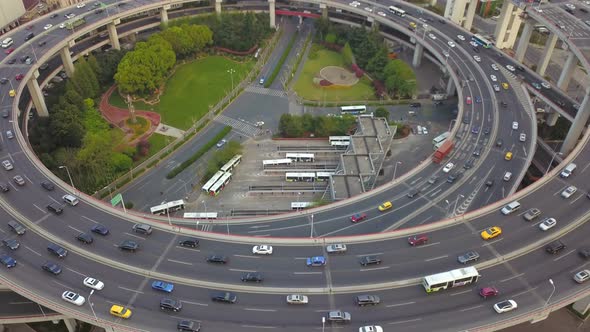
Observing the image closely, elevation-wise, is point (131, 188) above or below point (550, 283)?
below

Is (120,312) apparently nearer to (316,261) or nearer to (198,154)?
(316,261)

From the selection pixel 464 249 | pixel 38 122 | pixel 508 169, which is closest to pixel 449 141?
pixel 508 169

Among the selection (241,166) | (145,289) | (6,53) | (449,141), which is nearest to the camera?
(145,289)

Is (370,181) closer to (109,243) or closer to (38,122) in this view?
(109,243)

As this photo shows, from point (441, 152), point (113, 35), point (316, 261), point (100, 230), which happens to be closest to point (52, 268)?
point (100, 230)

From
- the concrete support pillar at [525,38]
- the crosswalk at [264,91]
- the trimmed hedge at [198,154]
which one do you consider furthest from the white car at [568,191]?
the crosswalk at [264,91]

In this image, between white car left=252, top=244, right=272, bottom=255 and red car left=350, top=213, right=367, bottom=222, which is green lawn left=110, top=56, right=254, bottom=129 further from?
white car left=252, top=244, right=272, bottom=255
